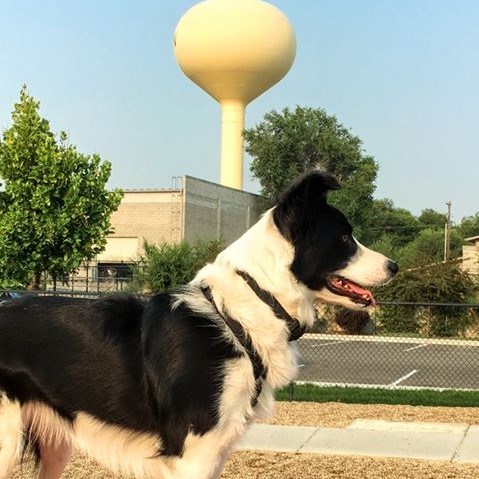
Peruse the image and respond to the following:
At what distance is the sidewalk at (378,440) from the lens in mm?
7418

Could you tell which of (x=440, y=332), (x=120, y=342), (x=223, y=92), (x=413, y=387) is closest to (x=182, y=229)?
(x=223, y=92)

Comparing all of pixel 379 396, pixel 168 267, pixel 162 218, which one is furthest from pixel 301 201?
pixel 162 218

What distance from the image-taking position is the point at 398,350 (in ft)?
63.1

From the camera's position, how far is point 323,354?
18281 millimetres

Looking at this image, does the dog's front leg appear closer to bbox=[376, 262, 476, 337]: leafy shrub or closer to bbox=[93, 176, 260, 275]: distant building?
bbox=[376, 262, 476, 337]: leafy shrub

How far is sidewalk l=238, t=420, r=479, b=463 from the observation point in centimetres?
742

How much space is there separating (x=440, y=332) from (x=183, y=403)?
55.2 feet

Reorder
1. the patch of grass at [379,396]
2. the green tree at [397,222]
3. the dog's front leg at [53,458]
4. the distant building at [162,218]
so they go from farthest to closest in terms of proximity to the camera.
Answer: the green tree at [397,222]
the distant building at [162,218]
the patch of grass at [379,396]
the dog's front leg at [53,458]

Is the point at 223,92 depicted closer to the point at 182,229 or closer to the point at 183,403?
the point at 182,229

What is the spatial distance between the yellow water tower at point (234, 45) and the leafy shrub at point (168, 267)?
23912 mm

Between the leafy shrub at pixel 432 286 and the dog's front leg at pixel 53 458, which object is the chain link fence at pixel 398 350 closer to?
the leafy shrub at pixel 432 286

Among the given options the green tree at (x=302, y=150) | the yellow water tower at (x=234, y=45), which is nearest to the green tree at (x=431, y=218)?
the green tree at (x=302, y=150)

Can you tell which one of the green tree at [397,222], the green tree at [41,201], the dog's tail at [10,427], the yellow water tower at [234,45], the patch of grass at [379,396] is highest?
the yellow water tower at [234,45]

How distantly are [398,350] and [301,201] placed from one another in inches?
640
